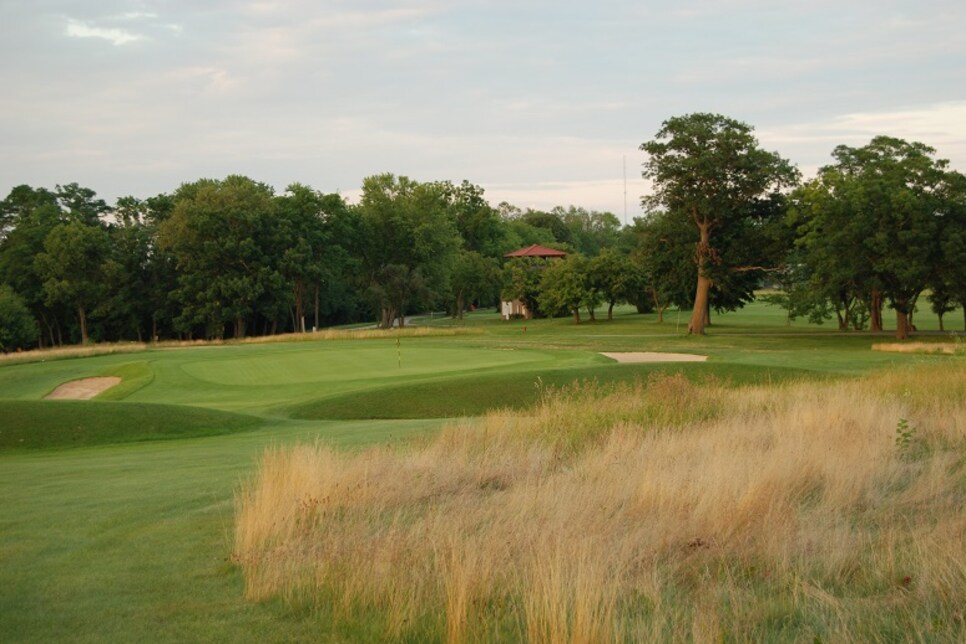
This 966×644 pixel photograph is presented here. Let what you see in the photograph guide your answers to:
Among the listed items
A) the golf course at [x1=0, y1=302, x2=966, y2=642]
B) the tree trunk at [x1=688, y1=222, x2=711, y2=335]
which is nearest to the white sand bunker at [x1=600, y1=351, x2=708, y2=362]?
the tree trunk at [x1=688, y1=222, x2=711, y2=335]

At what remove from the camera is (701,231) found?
184 feet

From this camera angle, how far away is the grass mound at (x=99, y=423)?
18828mm

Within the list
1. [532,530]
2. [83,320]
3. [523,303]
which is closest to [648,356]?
[532,530]

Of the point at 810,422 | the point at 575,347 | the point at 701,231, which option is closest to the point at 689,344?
the point at 575,347

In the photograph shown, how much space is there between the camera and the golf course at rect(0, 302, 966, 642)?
554 cm

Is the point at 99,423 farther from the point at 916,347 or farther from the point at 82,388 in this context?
the point at 916,347

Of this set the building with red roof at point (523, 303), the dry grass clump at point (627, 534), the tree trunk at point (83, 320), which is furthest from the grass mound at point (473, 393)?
the building with red roof at point (523, 303)

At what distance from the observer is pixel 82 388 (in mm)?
34531

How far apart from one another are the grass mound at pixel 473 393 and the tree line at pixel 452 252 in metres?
19.4

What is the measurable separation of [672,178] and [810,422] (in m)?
44.3

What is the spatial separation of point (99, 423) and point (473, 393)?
943 cm

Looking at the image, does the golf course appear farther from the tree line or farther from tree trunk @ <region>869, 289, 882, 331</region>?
tree trunk @ <region>869, 289, 882, 331</region>

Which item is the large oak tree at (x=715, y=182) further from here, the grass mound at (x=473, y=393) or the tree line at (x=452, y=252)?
the grass mound at (x=473, y=393)

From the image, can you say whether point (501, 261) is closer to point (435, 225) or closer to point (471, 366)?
point (435, 225)
